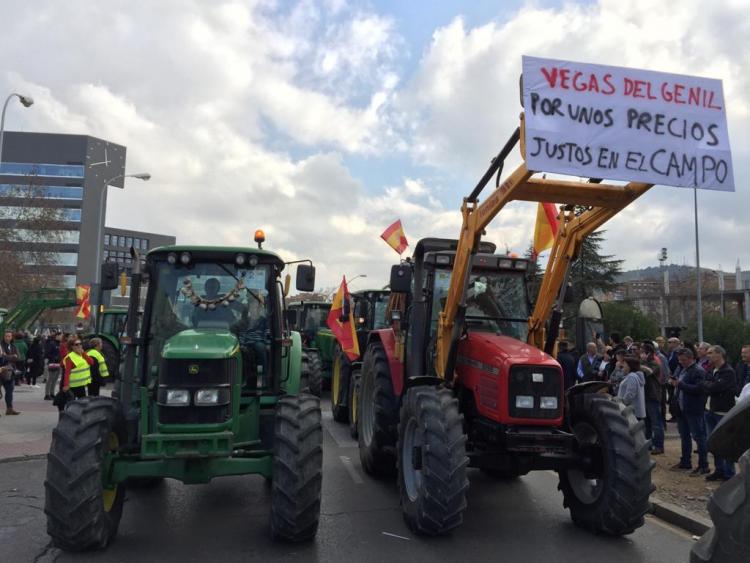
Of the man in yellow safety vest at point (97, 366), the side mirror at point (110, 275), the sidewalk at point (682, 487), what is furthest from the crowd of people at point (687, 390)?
the man in yellow safety vest at point (97, 366)

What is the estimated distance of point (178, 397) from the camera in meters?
5.10

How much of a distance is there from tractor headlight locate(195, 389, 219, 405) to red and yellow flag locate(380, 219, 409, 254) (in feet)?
26.9

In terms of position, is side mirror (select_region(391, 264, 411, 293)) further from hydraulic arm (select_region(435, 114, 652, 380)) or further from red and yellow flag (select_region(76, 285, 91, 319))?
red and yellow flag (select_region(76, 285, 91, 319))

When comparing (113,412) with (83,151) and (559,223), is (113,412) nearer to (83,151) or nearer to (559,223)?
(559,223)

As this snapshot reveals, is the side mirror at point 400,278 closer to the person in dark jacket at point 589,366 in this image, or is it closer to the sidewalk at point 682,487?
the sidewalk at point 682,487

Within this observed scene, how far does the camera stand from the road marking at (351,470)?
760 centimetres

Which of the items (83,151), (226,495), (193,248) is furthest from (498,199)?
(83,151)

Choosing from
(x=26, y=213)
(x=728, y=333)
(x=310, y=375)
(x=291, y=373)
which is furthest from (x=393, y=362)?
(x=26, y=213)

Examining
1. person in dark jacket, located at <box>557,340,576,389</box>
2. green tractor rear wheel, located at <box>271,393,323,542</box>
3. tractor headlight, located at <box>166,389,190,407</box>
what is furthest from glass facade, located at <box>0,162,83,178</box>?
green tractor rear wheel, located at <box>271,393,323,542</box>

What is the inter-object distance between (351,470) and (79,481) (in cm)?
401

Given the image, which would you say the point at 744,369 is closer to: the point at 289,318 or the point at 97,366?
the point at 289,318

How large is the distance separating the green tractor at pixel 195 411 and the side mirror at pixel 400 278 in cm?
127

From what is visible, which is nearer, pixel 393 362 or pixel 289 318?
pixel 289 318

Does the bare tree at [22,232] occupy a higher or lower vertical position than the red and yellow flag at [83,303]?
higher
